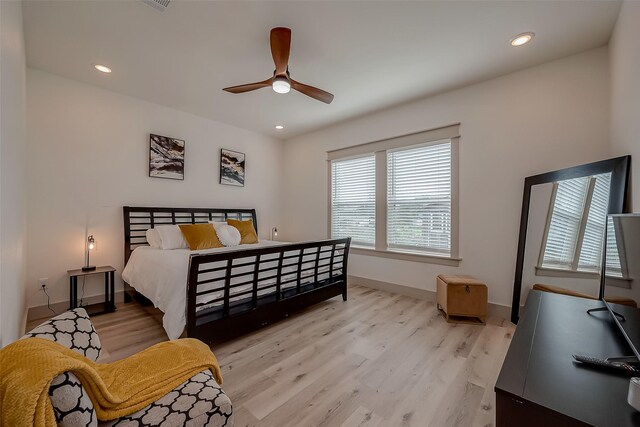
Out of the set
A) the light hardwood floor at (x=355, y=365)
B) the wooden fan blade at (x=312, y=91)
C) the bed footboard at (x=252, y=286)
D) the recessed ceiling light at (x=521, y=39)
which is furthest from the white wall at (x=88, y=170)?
the recessed ceiling light at (x=521, y=39)

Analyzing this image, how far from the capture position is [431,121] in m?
3.47

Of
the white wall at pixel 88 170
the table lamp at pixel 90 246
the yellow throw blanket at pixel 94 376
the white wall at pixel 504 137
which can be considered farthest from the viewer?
the table lamp at pixel 90 246

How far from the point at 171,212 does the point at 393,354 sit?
139 inches

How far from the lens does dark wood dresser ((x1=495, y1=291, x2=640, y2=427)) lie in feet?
2.56

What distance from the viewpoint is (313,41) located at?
2.38m

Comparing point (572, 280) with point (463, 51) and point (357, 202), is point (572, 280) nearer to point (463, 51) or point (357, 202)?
point (463, 51)

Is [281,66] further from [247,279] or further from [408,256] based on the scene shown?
[408,256]

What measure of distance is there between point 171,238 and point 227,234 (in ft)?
2.31

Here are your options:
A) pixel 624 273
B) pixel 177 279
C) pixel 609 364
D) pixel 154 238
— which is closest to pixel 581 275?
pixel 624 273

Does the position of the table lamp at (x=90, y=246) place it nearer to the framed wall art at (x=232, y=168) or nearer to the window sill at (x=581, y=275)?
the framed wall art at (x=232, y=168)

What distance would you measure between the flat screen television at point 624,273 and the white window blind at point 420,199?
197 centimetres

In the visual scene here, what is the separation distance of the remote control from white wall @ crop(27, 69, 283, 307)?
445cm

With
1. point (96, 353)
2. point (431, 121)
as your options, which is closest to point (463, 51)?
point (431, 121)

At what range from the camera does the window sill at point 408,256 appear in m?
3.32
